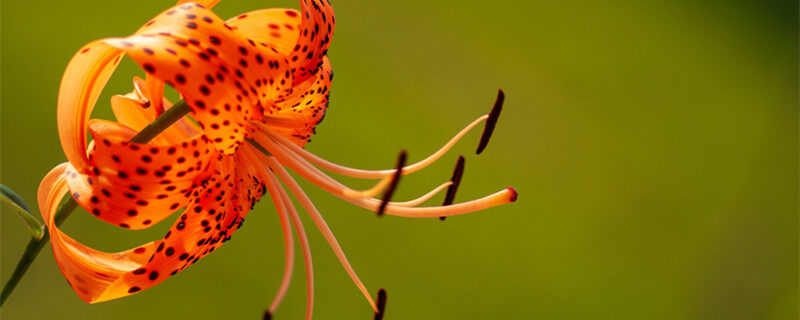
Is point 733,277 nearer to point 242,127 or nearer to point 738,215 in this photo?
point 738,215

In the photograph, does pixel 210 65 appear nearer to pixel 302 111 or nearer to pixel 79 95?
pixel 79 95

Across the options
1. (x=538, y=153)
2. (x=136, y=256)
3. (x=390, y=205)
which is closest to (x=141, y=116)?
(x=136, y=256)

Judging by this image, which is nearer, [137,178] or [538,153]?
[137,178]

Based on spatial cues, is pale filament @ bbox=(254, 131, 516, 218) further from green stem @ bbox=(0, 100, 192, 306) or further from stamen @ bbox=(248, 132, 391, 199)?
green stem @ bbox=(0, 100, 192, 306)

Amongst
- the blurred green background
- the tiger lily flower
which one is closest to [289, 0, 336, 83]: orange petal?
the tiger lily flower

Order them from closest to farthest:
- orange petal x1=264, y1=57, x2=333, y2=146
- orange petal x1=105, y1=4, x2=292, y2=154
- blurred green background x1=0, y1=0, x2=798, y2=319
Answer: orange petal x1=105, y1=4, x2=292, y2=154
orange petal x1=264, y1=57, x2=333, y2=146
blurred green background x1=0, y1=0, x2=798, y2=319

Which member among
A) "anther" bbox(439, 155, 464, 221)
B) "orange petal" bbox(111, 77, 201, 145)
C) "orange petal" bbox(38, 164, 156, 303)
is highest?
"anther" bbox(439, 155, 464, 221)

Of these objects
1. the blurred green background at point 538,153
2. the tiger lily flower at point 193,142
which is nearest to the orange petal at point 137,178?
the tiger lily flower at point 193,142
